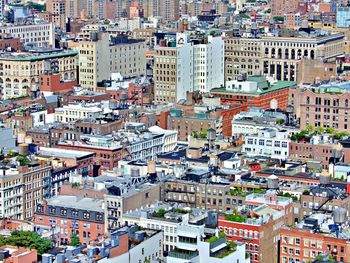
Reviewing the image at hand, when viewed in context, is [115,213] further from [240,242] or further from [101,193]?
[240,242]

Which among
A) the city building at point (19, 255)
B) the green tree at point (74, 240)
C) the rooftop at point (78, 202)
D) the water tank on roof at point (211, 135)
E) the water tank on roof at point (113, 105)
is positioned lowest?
the green tree at point (74, 240)

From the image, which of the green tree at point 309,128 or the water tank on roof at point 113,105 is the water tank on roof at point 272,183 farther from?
the water tank on roof at point 113,105

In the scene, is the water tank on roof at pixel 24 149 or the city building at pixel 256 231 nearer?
the city building at pixel 256 231

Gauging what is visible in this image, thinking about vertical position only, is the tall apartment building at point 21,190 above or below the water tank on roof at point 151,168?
Result: below

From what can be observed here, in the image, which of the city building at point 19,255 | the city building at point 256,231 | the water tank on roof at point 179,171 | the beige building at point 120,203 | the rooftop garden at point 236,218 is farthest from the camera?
the water tank on roof at point 179,171

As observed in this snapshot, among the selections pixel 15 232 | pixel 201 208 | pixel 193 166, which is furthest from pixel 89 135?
pixel 15 232

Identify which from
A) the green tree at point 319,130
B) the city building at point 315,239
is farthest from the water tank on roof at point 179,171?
the green tree at point 319,130
